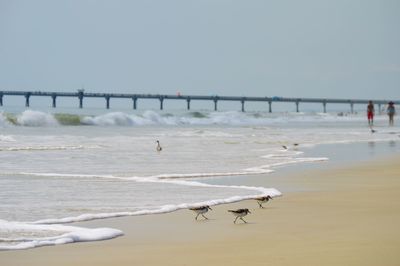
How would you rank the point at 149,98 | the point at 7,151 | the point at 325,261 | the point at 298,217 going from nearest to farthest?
the point at 325,261, the point at 298,217, the point at 7,151, the point at 149,98

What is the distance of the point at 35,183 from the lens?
981cm

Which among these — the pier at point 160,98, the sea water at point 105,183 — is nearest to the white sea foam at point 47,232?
the sea water at point 105,183

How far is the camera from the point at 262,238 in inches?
226

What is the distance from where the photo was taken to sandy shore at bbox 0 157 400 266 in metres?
4.92

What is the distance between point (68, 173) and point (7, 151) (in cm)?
582

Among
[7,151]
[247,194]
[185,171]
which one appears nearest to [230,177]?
[185,171]

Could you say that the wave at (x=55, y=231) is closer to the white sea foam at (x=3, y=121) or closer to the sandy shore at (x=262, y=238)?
the sandy shore at (x=262, y=238)

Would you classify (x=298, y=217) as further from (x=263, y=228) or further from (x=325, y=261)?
(x=325, y=261)

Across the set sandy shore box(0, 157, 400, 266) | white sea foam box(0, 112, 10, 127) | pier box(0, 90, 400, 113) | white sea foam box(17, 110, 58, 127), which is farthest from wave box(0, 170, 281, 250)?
pier box(0, 90, 400, 113)

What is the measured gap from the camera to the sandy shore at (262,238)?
194 inches

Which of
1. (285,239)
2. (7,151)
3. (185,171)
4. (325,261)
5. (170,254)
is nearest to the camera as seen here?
(325,261)

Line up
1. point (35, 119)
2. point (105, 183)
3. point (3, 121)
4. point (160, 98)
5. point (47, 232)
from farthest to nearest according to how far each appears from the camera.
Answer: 1. point (160, 98)
2. point (35, 119)
3. point (3, 121)
4. point (105, 183)
5. point (47, 232)

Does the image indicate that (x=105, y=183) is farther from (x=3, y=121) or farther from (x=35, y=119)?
(x=35, y=119)

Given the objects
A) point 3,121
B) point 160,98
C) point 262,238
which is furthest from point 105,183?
point 160,98
